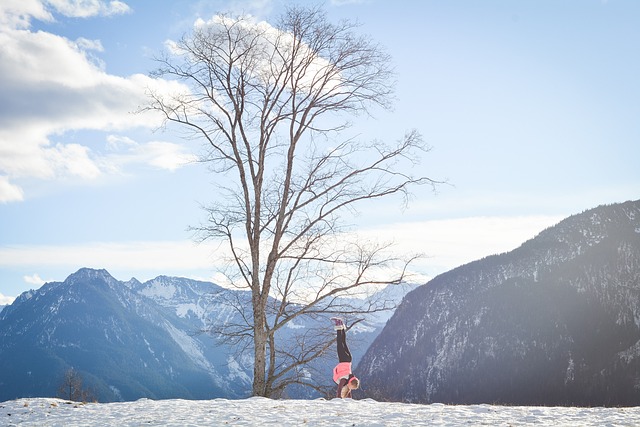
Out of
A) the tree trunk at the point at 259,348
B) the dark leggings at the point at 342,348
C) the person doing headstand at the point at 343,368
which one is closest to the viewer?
the person doing headstand at the point at 343,368

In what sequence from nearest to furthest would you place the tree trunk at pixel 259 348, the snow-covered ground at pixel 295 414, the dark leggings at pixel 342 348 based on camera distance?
the snow-covered ground at pixel 295 414 → the dark leggings at pixel 342 348 → the tree trunk at pixel 259 348

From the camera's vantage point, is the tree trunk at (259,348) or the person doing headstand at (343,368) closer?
the person doing headstand at (343,368)

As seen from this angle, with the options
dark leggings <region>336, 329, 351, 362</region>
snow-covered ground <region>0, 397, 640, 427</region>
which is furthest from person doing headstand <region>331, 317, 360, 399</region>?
snow-covered ground <region>0, 397, 640, 427</region>

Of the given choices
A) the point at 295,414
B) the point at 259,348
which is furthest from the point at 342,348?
the point at 295,414

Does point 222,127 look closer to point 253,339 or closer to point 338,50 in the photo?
point 338,50

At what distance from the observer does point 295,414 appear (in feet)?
37.6

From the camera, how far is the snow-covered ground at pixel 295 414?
10.4m

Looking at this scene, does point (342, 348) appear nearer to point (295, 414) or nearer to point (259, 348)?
point (259, 348)

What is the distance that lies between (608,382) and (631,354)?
14.3 metres

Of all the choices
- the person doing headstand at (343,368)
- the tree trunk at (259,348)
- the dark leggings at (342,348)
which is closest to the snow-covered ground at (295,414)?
the person doing headstand at (343,368)

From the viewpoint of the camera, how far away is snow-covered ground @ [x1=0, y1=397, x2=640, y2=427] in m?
10.4

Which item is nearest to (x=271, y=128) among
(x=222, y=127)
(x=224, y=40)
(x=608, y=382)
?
(x=222, y=127)

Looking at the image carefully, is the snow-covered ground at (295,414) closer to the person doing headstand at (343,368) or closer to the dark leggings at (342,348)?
the person doing headstand at (343,368)

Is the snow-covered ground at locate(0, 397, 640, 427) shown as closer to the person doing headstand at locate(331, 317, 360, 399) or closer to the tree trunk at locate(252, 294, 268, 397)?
the person doing headstand at locate(331, 317, 360, 399)
